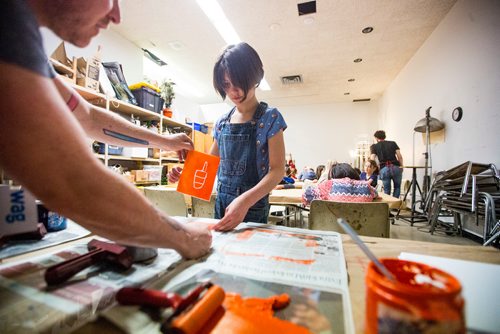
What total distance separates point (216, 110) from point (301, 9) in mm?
5177

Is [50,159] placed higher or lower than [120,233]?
higher

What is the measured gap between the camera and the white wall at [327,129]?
26.4 feet

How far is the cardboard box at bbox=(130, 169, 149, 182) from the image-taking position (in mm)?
3613

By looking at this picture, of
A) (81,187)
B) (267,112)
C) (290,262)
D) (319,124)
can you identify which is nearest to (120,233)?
(81,187)

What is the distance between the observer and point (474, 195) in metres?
2.01

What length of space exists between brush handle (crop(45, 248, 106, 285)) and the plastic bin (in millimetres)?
3855

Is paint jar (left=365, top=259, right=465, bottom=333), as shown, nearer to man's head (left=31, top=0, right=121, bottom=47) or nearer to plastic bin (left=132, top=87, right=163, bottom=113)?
man's head (left=31, top=0, right=121, bottom=47)

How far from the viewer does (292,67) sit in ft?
17.5

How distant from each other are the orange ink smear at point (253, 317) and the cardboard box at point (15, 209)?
0.44 m

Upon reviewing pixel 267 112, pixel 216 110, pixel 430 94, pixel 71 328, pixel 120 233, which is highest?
pixel 216 110

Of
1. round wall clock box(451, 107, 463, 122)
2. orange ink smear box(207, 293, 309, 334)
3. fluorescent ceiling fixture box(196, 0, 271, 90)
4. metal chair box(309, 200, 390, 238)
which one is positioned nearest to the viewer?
orange ink smear box(207, 293, 309, 334)

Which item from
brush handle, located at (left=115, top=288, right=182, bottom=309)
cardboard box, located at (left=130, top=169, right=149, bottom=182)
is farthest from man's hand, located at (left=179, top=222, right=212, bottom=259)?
cardboard box, located at (left=130, top=169, right=149, bottom=182)

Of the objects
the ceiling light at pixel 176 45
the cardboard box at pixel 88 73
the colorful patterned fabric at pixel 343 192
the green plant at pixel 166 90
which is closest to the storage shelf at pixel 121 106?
the cardboard box at pixel 88 73

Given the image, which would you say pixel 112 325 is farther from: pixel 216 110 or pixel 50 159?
pixel 216 110
